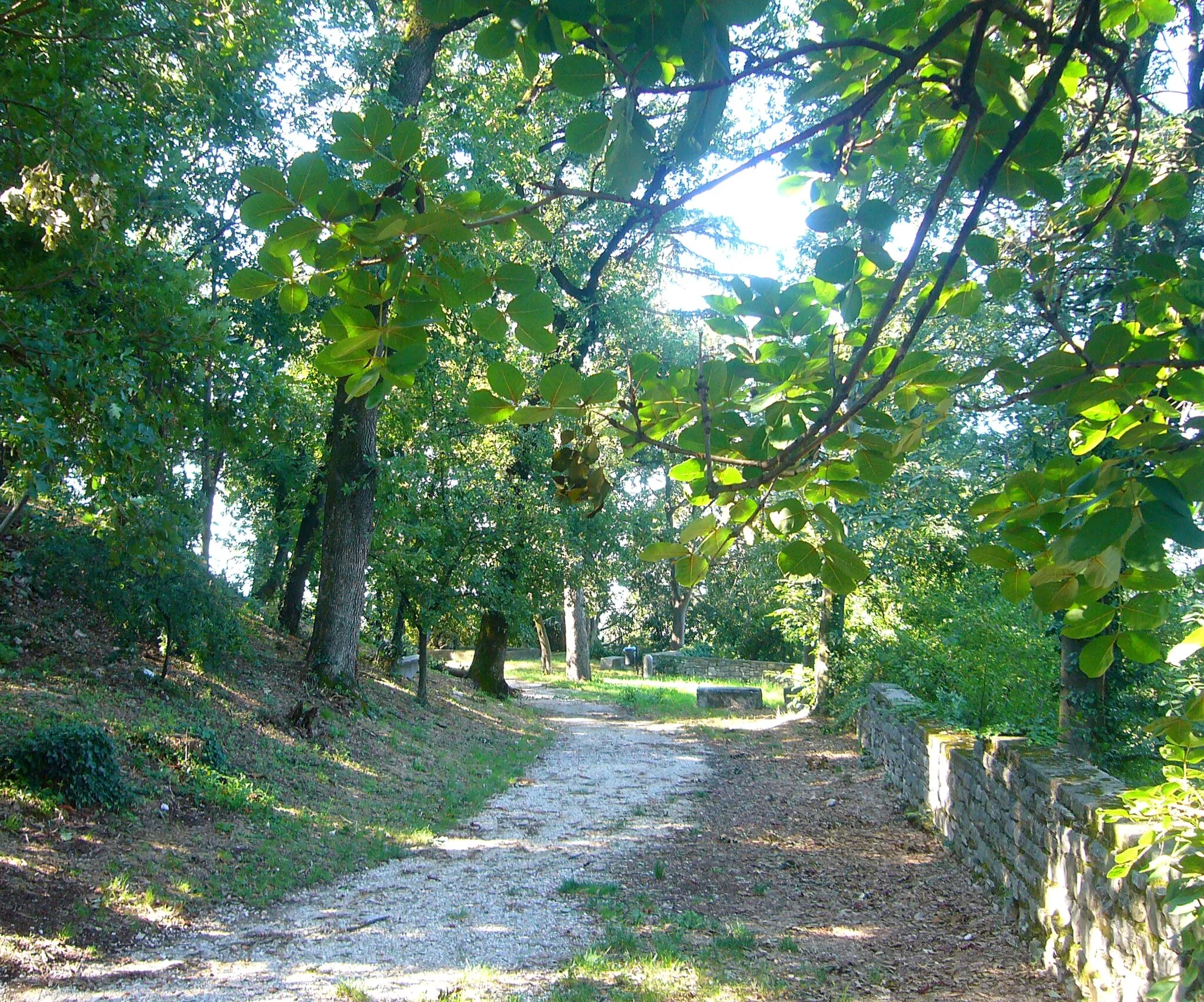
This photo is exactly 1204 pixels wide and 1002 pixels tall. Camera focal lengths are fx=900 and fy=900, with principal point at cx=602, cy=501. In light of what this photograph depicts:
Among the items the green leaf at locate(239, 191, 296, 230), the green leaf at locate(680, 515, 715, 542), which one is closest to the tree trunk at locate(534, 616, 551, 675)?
the green leaf at locate(680, 515, 715, 542)

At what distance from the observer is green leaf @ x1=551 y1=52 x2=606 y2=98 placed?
170cm

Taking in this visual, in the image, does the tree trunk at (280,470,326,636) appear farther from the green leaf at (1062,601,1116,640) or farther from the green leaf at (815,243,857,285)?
the green leaf at (1062,601,1116,640)

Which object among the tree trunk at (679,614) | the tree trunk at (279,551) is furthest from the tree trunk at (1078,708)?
the tree trunk at (679,614)

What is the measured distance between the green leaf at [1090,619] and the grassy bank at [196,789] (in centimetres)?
493

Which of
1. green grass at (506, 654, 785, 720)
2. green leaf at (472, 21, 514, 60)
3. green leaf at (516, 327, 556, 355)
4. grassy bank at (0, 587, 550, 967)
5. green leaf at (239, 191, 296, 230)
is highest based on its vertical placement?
green leaf at (472, 21, 514, 60)

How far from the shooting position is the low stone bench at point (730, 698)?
19047mm

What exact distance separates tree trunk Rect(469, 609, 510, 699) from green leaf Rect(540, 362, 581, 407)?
16849mm

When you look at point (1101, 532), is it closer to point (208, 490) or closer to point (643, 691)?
point (208, 490)

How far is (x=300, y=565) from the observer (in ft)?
48.0

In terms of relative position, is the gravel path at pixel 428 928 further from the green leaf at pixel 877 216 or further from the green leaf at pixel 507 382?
the green leaf at pixel 877 216

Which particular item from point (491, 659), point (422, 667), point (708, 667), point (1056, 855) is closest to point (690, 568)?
point (1056, 855)

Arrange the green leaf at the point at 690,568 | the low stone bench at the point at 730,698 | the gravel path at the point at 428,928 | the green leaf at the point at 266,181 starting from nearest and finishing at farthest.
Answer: the green leaf at the point at 266,181 < the green leaf at the point at 690,568 < the gravel path at the point at 428,928 < the low stone bench at the point at 730,698

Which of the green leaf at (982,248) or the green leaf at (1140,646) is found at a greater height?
the green leaf at (982,248)

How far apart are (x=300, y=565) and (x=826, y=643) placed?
28.9 feet
